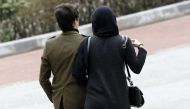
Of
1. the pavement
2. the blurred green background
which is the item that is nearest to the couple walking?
the pavement

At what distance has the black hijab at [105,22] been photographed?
390 centimetres

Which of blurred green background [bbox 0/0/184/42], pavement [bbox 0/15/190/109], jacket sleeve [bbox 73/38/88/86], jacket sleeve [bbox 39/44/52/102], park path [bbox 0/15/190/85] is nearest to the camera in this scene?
jacket sleeve [bbox 73/38/88/86]

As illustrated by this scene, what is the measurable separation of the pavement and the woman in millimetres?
3230

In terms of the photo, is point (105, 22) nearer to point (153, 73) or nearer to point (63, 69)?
point (63, 69)

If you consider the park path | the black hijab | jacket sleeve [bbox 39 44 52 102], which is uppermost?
the black hijab

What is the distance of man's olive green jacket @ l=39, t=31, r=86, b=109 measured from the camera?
412 cm

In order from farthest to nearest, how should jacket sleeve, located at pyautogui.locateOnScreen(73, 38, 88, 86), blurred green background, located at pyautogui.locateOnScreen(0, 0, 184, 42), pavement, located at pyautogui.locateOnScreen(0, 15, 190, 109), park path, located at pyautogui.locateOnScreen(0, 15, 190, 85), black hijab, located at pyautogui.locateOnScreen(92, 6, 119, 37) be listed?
1. blurred green background, located at pyautogui.locateOnScreen(0, 0, 184, 42)
2. park path, located at pyautogui.locateOnScreen(0, 15, 190, 85)
3. pavement, located at pyautogui.locateOnScreen(0, 15, 190, 109)
4. jacket sleeve, located at pyautogui.locateOnScreen(73, 38, 88, 86)
5. black hijab, located at pyautogui.locateOnScreen(92, 6, 119, 37)

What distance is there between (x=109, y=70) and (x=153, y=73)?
5.20 m

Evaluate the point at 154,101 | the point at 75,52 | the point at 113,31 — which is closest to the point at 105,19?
the point at 113,31

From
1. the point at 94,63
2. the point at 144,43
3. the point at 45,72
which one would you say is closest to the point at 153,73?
the point at 144,43

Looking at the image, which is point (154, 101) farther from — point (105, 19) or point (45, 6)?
point (45, 6)

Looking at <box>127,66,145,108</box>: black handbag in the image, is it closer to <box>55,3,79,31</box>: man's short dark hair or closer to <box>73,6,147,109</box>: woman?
<box>73,6,147,109</box>: woman

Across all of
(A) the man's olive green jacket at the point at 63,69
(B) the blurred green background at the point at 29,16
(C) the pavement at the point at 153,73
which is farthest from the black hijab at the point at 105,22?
(B) the blurred green background at the point at 29,16

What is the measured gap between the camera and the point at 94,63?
13.2 feet
